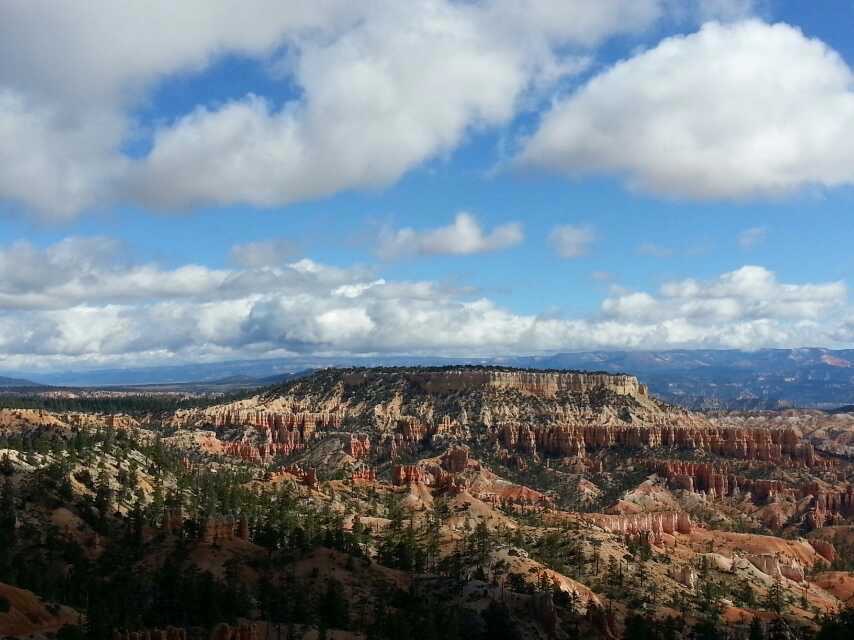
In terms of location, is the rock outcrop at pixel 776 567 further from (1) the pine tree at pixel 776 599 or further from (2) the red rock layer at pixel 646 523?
(2) the red rock layer at pixel 646 523

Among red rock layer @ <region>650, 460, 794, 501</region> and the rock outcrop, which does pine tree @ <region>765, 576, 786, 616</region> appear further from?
red rock layer @ <region>650, 460, 794, 501</region>

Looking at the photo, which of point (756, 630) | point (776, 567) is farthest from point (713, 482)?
point (756, 630)

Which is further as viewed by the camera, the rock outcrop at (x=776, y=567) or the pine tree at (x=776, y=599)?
the rock outcrop at (x=776, y=567)

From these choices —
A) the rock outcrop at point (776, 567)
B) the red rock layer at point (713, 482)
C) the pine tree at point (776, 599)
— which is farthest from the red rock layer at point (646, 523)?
the red rock layer at point (713, 482)

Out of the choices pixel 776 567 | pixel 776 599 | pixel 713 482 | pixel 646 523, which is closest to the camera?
pixel 776 599

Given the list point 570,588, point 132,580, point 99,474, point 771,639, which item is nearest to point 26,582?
point 132,580

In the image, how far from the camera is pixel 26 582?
76000mm

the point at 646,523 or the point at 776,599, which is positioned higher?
the point at 646,523

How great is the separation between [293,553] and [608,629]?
3082 centimetres

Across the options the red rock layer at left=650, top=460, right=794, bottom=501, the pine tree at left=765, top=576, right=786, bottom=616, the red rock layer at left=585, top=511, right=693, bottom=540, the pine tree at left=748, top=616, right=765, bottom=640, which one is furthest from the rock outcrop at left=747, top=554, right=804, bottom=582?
the red rock layer at left=650, top=460, right=794, bottom=501

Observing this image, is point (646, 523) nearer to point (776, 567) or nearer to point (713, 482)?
point (776, 567)

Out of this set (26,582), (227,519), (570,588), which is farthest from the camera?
(227,519)

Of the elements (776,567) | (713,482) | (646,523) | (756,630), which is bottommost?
(776,567)

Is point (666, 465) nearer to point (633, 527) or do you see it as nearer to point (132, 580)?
point (633, 527)
